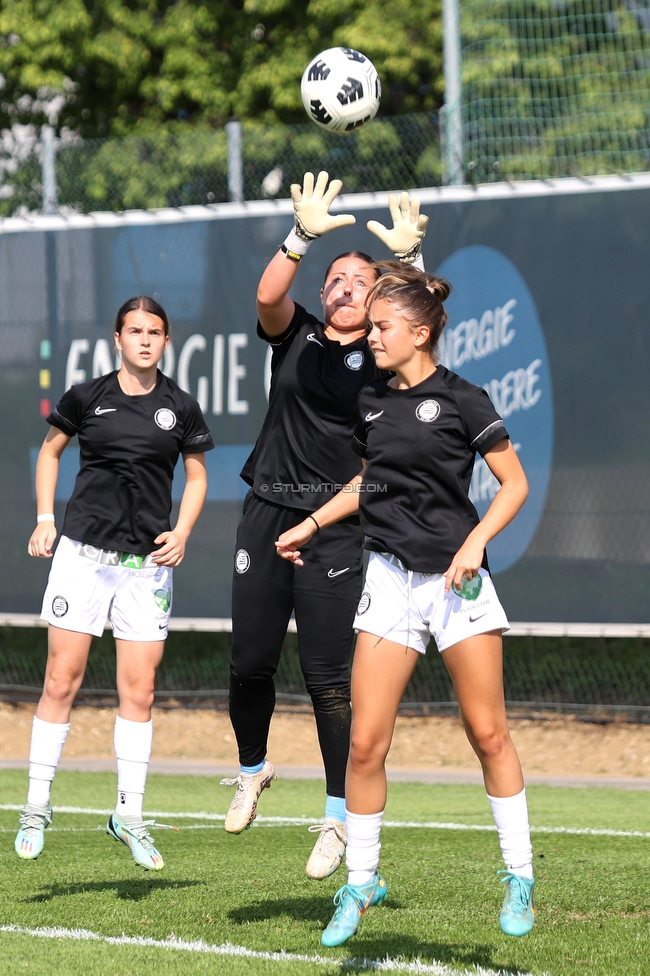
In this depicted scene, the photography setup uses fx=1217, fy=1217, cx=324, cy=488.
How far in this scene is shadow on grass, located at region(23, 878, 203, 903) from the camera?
520cm

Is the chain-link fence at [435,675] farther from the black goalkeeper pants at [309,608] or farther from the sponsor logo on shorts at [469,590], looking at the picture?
the sponsor logo on shorts at [469,590]

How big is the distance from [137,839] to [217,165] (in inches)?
285

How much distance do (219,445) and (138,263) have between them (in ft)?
6.01

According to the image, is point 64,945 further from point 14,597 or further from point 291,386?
point 14,597

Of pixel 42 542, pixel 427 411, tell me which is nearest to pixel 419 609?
pixel 427 411

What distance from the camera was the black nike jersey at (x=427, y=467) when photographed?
4090mm

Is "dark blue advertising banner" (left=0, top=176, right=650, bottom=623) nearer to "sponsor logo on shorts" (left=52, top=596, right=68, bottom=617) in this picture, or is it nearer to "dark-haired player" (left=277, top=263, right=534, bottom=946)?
"sponsor logo on shorts" (left=52, top=596, right=68, bottom=617)

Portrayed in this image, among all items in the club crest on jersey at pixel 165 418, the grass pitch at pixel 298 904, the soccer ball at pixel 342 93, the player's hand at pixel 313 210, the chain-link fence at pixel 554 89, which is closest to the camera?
the grass pitch at pixel 298 904

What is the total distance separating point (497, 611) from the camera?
4082mm

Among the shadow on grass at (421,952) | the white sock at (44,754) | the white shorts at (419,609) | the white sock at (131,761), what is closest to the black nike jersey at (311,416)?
the white shorts at (419,609)

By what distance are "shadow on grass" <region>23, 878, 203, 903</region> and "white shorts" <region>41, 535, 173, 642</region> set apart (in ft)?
3.56

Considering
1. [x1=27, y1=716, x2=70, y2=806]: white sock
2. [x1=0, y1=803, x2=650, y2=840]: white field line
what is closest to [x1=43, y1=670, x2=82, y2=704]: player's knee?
[x1=27, y1=716, x2=70, y2=806]: white sock

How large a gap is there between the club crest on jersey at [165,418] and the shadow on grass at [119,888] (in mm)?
2036

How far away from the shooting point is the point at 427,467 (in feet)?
13.5
